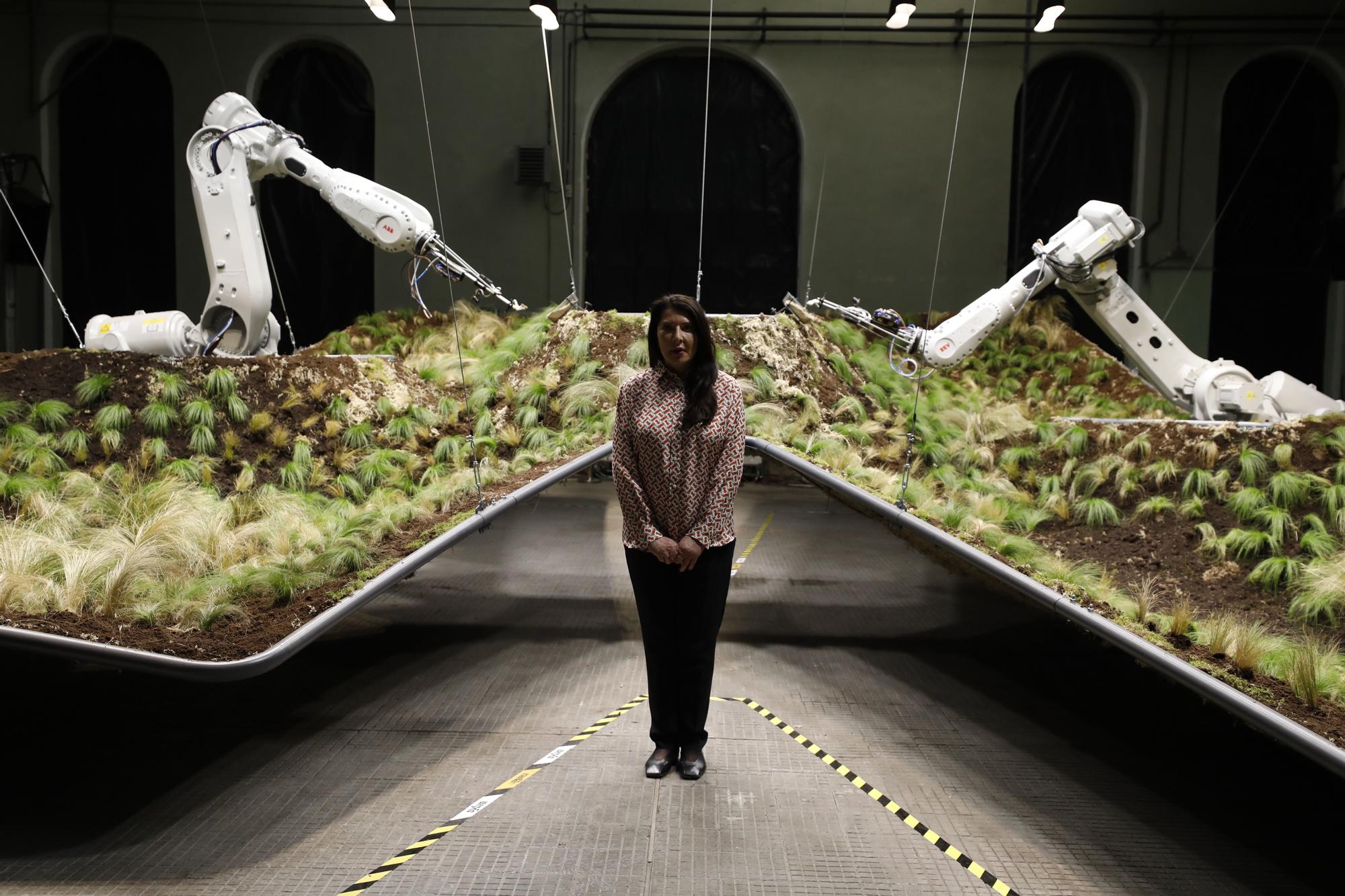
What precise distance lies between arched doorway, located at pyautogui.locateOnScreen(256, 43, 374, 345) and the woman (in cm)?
681

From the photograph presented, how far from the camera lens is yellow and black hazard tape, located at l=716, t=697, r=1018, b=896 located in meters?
2.23

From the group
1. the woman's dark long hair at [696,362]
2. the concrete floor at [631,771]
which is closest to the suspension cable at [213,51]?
the concrete floor at [631,771]

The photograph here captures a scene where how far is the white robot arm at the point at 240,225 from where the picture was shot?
5.36 metres

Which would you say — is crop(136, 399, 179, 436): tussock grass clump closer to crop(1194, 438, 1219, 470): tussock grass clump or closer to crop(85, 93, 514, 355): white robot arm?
crop(85, 93, 514, 355): white robot arm

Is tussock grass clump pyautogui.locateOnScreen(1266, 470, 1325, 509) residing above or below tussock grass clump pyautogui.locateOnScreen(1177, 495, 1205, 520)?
Result: above

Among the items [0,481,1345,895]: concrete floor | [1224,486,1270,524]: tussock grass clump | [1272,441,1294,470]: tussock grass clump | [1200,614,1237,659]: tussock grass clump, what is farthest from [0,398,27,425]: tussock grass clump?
[1272,441,1294,470]: tussock grass clump

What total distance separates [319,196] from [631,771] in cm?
738

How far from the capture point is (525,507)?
5.07m

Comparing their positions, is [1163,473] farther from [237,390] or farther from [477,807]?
[237,390]

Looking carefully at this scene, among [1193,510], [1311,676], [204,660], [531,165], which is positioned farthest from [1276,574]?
[531,165]

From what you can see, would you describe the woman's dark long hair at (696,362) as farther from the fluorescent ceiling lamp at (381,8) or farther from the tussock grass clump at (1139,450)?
the fluorescent ceiling lamp at (381,8)

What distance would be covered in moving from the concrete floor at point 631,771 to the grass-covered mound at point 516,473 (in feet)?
1.55

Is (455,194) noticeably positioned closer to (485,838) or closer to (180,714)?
(180,714)

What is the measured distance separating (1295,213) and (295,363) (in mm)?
8444
